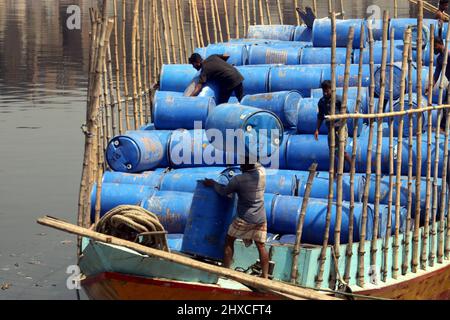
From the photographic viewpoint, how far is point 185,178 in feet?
36.4

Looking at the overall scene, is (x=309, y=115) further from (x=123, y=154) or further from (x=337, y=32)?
(x=337, y=32)

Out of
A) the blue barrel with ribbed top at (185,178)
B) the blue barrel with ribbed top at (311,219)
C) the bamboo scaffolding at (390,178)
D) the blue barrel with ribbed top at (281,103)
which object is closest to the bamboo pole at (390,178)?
the bamboo scaffolding at (390,178)

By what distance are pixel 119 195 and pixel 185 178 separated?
0.81 m

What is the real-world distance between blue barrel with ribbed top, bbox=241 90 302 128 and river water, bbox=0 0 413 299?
3803mm

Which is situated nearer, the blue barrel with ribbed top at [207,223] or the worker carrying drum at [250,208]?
the worker carrying drum at [250,208]

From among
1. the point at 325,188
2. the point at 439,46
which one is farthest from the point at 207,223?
the point at 439,46

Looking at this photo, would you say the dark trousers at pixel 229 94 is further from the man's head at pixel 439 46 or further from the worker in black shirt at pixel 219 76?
the man's head at pixel 439 46

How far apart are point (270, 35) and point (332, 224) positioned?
25.4 feet

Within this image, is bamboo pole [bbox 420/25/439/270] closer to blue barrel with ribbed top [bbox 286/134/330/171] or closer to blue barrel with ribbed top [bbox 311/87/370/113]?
blue barrel with ribbed top [bbox 311/87/370/113]

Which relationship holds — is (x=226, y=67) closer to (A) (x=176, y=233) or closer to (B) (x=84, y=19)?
(A) (x=176, y=233)

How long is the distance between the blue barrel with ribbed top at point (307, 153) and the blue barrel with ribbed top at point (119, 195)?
72.7 inches

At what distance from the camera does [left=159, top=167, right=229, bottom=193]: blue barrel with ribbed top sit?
36.1 feet

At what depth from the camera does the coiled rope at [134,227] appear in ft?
29.9
